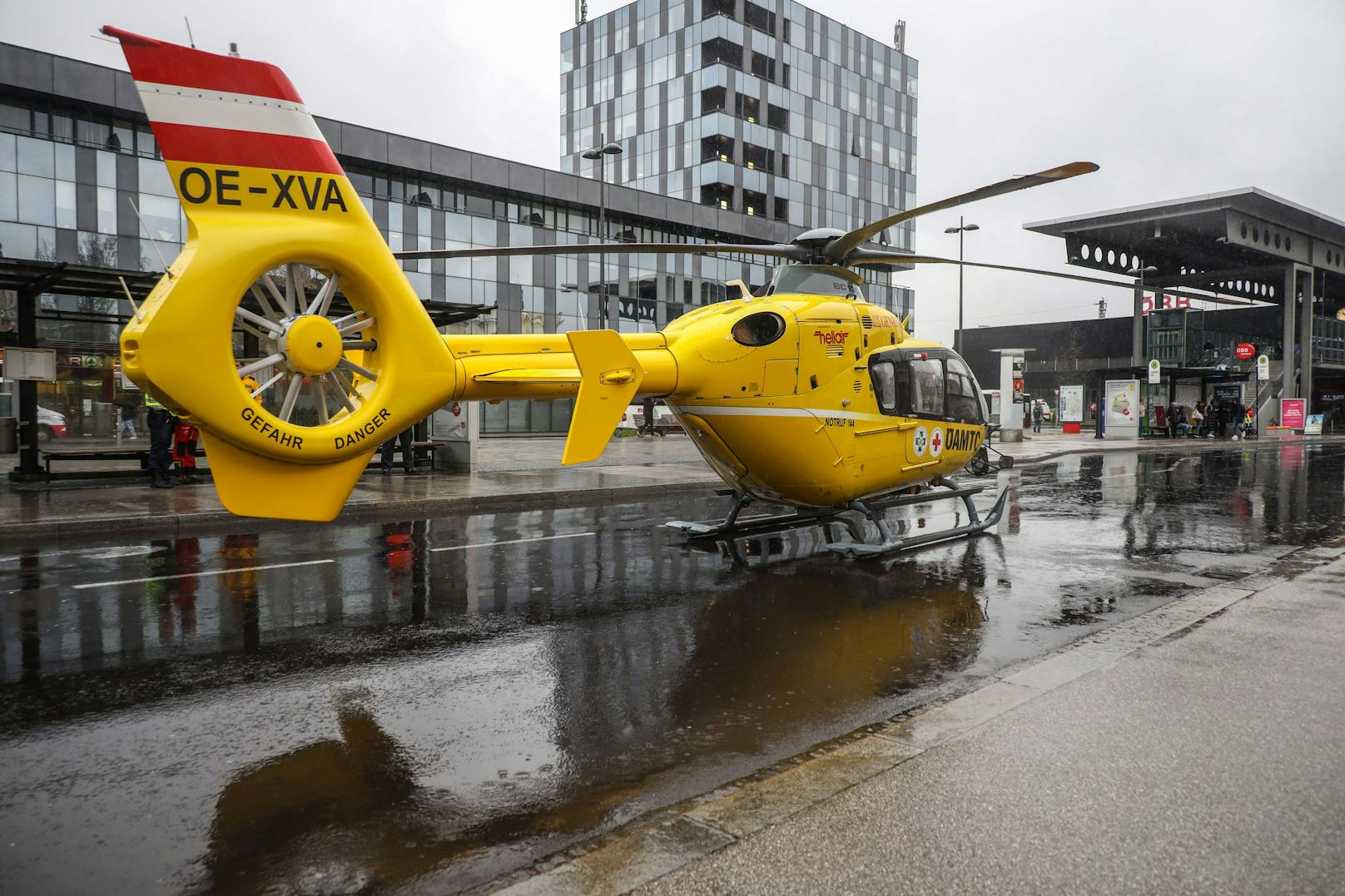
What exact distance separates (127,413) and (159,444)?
19.0 m

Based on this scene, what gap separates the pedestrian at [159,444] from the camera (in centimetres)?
1381

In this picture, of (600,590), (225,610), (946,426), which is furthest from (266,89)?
(946,426)

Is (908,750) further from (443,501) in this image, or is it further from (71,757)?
(443,501)

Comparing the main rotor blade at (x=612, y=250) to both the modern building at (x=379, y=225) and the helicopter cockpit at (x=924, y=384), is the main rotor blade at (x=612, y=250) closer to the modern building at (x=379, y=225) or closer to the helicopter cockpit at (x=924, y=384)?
A: the helicopter cockpit at (x=924, y=384)

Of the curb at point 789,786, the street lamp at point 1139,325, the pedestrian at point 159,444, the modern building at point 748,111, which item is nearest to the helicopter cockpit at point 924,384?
the curb at point 789,786

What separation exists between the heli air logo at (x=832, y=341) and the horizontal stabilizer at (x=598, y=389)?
2.31m

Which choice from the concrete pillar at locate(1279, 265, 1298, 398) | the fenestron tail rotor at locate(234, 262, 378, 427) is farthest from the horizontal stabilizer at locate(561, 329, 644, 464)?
the concrete pillar at locate(1279, 265, 1298, 398)

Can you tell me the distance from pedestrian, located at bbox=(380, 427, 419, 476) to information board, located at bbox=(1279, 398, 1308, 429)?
44.6 metres

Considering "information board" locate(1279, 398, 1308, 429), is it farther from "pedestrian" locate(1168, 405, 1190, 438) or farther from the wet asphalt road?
the wet asphalt road

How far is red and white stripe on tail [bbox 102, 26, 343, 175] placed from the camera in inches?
195

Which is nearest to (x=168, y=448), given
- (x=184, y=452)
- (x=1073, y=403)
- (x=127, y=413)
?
(x=184, y=452)

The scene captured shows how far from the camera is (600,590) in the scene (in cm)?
717

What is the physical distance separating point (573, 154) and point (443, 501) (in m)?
56.6

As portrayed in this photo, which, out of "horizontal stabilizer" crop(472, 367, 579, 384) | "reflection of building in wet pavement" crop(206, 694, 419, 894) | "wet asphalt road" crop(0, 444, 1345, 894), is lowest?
"reflection of building in wet pavement" crop(206, 694, 419, 894)
